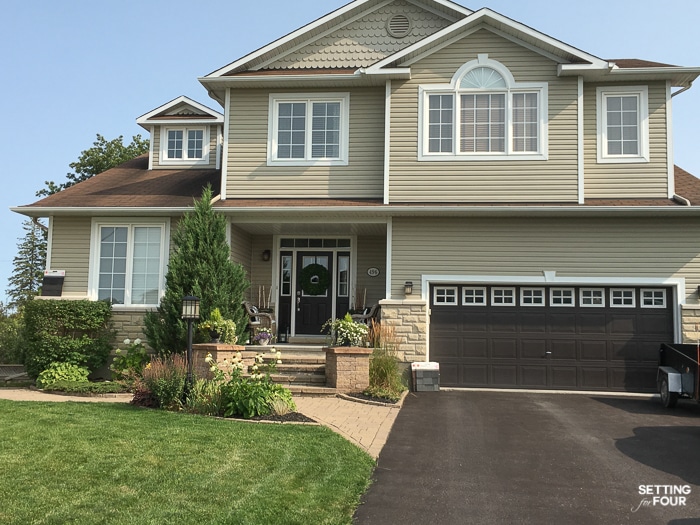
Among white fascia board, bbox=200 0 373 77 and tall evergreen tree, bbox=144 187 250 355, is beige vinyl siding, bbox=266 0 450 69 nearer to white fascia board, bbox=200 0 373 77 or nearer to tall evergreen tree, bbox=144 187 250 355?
white fascia board, bbox=200 0 373 77

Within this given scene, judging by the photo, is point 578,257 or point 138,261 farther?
point 138,261

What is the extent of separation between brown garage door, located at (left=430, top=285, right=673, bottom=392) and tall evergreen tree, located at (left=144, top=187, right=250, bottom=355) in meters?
4.20

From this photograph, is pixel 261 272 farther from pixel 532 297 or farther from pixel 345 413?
pixel 532 297

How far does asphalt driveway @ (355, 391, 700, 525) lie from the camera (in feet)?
17.0

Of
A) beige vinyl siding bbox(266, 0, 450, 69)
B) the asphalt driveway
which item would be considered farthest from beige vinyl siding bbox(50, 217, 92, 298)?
the asphalt driveway

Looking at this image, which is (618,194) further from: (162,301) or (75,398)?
(75,398)

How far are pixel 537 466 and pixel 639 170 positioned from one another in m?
7.92

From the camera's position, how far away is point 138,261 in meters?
13.2

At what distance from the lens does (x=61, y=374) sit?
38.6 feet

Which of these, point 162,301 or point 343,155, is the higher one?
point 343,155

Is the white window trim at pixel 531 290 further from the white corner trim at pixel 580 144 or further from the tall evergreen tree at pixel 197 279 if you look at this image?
the tall evergreen tree at pixel 197 279

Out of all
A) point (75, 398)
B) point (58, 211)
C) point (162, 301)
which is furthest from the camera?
point (58, 211)

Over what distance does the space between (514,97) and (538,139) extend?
3.32 feet

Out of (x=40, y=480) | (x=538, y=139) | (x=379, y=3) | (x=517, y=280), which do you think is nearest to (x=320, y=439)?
(x=40, y=480)
